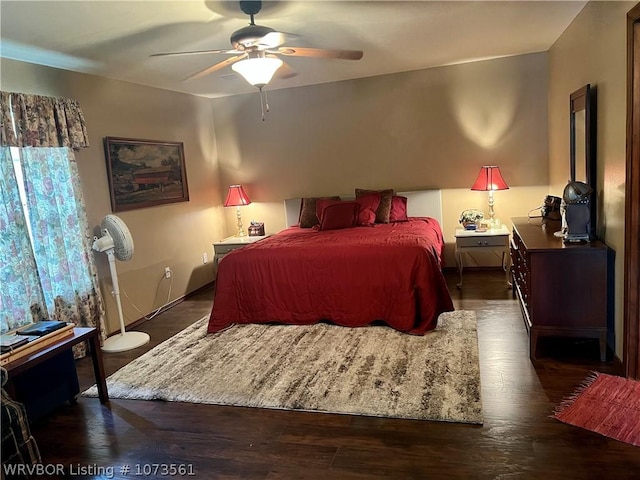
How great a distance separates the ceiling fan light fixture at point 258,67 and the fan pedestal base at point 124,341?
2.42 metres

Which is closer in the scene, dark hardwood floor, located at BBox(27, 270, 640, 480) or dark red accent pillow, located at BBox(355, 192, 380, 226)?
dark hardwood floor, located at BBox(27, 270, 640, 480)

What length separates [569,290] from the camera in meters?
2.85

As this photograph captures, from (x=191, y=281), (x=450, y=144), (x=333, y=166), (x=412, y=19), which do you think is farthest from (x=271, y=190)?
(x=412, y=19)

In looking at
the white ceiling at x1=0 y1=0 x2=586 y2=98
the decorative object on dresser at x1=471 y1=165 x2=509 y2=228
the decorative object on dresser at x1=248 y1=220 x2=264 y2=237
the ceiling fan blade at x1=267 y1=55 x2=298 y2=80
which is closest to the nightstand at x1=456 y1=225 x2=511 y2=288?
the decorative object on dresser at x1=471 y1=165 x2=509 y2=228

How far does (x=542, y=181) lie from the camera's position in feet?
16.4

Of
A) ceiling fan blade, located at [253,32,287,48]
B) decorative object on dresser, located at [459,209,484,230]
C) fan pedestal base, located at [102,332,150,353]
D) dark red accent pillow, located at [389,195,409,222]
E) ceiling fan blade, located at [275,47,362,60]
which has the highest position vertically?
ceiling fan blade, located at [253,32,287,48]

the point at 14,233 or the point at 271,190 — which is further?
the point at 271,190

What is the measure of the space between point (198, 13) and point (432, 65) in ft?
9.84

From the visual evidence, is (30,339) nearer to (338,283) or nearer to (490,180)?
(338,283)

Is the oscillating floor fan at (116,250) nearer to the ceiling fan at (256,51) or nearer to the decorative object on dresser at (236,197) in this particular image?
the ceiling fan at (256,51)

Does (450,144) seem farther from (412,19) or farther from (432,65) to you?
(412,19)

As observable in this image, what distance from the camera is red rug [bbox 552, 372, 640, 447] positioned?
7.11 ft

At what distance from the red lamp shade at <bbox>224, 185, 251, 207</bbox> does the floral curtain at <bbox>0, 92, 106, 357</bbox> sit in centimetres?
203

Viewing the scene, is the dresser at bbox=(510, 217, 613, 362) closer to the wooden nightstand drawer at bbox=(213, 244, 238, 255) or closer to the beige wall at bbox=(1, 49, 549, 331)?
the beige wall at bbox=(1, 49, 549, 331)
